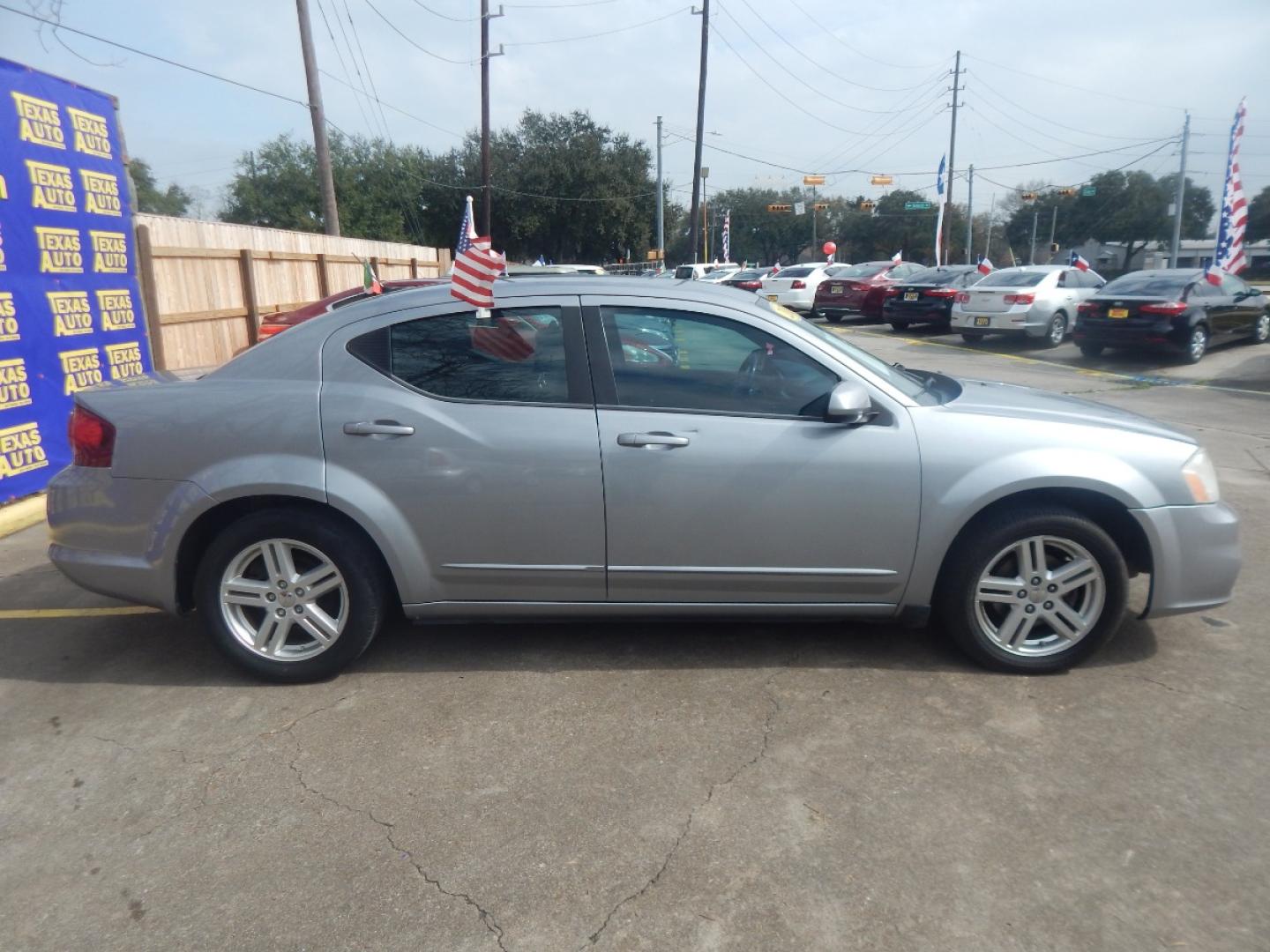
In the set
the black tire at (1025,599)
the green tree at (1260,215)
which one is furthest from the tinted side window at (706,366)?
the green tree at (1260,215)

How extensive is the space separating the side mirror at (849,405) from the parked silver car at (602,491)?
0.02 meters

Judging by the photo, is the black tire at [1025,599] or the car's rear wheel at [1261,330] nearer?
the black tire at [1025,599]

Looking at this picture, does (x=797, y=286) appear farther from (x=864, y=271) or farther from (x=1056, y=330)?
(x=1056, y=330)

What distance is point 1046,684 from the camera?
3.71 m

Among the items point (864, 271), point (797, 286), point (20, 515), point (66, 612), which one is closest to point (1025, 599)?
point (66, 612)

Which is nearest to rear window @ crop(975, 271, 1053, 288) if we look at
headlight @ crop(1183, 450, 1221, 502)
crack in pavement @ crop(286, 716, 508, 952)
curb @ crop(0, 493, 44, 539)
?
headlight @ crop(1183, 450, 1221, 502)

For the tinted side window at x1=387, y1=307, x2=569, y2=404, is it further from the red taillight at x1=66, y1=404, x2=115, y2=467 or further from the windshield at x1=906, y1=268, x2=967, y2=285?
the windshield at x1=906, y1=268, x2=967, y2=285

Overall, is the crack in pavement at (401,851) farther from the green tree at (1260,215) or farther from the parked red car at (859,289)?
the green tree at (1260,215)

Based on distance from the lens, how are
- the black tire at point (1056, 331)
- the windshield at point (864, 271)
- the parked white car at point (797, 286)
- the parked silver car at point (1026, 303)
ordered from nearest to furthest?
the parked silver car at point (1026, 303) → the black tire at point (1056, 331) → the windshield at point (864, 271) → the parked white car at point (797, 286)

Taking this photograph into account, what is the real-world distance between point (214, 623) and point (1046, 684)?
3473 mm

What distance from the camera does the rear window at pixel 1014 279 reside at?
17422 mm

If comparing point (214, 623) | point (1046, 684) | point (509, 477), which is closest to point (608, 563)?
point (509, 477)

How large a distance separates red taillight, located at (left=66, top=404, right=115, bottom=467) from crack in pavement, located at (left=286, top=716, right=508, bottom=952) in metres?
1.44

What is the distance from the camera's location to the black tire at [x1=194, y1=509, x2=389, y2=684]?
364 cm
